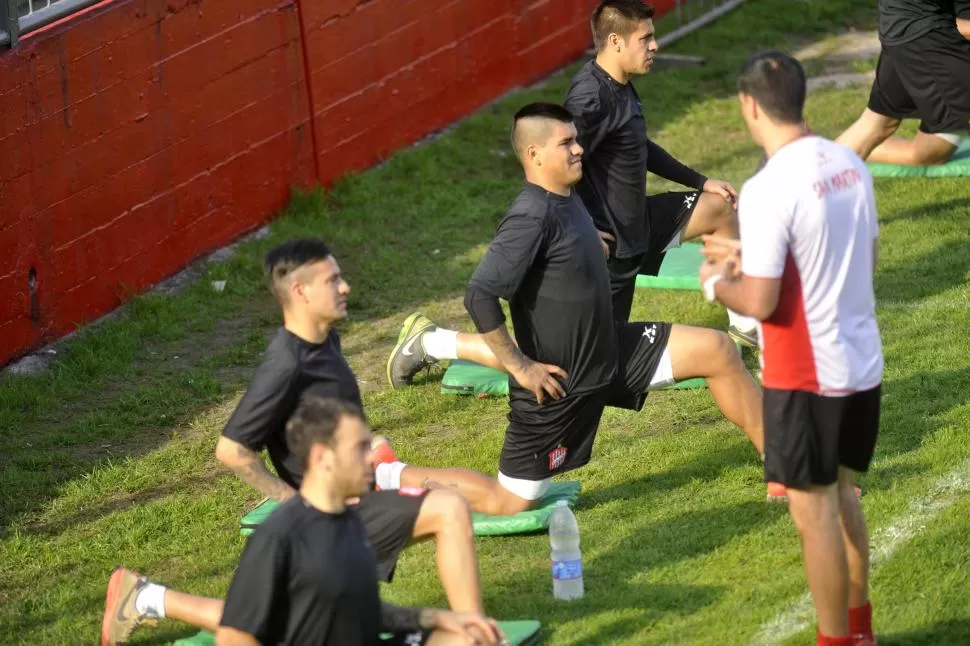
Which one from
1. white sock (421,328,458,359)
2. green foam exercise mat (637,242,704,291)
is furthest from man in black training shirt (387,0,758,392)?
green foam exercise mat (637,242,704,291)

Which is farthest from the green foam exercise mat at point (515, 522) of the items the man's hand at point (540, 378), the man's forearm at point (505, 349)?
the man's forearm at point (505, 349)

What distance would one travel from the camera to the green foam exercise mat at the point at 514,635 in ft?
18.7

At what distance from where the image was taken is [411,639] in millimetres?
5137

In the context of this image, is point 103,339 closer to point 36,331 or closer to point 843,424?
point 36,331

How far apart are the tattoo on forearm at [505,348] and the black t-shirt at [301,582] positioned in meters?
1.79

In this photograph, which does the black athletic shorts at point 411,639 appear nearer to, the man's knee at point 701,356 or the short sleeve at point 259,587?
the short sleeve at point 259,587

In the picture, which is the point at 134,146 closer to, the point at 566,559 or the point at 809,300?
the point at 566,559

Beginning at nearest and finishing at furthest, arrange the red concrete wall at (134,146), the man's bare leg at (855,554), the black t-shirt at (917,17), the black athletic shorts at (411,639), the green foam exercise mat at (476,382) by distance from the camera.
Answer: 1. the black athletic shorts at (411,639)
2. the man's bare leg at (855,554)
3. the green foam exercise mat at (476,382)
4. the red concrete wall at (134,146)
5. the black t-shirt at (917,17)

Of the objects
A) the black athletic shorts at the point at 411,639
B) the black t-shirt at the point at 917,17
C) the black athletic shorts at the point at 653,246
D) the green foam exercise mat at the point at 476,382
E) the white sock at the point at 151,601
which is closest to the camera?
the black athletic shorts at the point at 411,639

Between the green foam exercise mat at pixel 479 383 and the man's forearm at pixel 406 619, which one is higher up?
the man's forearm at pixel 406 619

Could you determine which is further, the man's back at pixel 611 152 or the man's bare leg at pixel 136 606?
the man's back at pixel 611 152

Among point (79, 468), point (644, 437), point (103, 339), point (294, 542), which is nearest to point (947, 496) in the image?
point (644, 437)

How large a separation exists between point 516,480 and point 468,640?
72.3 inches

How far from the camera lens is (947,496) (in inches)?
266
